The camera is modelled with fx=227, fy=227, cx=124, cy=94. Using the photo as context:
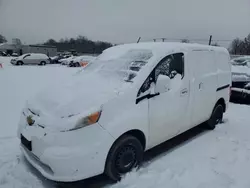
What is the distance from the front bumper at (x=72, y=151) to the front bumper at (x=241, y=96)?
6209 mm

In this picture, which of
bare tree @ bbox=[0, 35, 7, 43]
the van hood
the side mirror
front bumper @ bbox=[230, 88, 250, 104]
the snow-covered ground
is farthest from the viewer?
bare tree @ bbox=[0, 35, 7, 43]

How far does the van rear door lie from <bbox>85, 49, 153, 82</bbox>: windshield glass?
954 millimetres

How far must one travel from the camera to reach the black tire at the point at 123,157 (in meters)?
2.69

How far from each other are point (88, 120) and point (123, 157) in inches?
29.0

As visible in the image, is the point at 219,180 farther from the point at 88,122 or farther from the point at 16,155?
the point at 16,155

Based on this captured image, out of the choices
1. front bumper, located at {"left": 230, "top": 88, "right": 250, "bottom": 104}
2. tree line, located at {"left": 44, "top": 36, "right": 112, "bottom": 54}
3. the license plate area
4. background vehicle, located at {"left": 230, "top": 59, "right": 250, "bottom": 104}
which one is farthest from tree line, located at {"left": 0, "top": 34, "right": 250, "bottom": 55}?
the license plate area

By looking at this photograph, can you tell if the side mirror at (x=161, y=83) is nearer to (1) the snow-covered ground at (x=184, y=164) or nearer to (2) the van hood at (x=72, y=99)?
(2) the van hood at (x=72, y=99)

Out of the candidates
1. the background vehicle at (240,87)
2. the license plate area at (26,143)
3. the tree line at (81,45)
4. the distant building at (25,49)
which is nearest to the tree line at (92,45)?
the tree line at (81,45)

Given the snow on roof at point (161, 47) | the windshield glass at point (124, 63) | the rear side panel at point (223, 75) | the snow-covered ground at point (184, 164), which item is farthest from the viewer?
the rear side panel at point (223, 75)

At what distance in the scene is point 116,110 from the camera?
2.65 meters

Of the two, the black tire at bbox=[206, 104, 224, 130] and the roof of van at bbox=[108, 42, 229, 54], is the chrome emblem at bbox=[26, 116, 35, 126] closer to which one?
the roof of van at bbox=[108, 42, 229, 54]

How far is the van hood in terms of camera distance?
98.4 inches

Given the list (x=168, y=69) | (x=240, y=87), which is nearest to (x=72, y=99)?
(x=168, y=69)

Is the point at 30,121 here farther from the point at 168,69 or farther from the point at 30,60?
the point at 30,60
